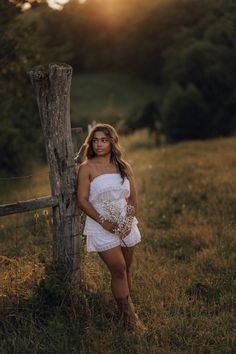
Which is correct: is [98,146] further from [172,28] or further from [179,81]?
[172,28]

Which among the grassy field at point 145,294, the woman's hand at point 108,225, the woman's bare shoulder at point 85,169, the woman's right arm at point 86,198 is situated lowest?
the grassy field at point 145,294

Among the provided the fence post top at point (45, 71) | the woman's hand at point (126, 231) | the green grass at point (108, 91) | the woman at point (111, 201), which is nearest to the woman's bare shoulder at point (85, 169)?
the woman at point (111, 201)

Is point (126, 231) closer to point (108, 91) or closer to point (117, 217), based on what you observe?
point (117, 217)

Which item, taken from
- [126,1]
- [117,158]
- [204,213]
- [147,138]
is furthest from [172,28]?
[117,158]

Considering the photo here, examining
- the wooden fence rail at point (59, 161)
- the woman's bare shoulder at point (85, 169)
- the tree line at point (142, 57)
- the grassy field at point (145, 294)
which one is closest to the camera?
the grassy field at point (145, 294)

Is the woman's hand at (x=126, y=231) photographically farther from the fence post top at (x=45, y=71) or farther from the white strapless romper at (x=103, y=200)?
the fence post top at (x=45, y=71)

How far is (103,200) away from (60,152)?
64 cm

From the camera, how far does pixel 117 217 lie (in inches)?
178

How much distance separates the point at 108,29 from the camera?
67188 millimetres

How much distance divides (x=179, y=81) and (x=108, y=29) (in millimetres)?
38252

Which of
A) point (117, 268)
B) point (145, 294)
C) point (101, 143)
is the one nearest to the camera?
point (117, 268)

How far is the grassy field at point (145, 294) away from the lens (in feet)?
14.7

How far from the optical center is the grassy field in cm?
449

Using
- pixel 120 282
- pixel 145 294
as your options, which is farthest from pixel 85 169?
pixel 145 294
